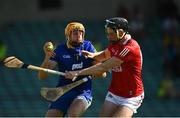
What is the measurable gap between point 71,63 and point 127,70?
2.78ft

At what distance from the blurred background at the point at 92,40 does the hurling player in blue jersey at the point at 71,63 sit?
6.41m

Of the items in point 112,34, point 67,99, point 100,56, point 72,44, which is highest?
point 112,34

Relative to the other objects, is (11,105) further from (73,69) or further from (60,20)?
(73,69)

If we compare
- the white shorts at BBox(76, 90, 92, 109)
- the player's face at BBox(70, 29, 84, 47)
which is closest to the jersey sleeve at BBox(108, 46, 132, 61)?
the player's face at BBox(70, 29, 84, 47)

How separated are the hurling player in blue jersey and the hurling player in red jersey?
0.36 meters

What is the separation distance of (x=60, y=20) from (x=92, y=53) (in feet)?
34.0

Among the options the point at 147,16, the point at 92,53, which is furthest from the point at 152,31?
the point at 92,53

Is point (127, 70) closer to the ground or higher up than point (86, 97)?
higher up

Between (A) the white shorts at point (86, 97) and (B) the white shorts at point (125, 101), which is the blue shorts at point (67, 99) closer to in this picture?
(A) the white shorts at point (86, 97)

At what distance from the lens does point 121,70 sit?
8852 mm

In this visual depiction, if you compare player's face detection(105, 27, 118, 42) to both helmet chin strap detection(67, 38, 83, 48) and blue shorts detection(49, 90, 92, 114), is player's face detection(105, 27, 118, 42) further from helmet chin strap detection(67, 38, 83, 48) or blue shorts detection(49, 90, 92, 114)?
blue shorts detection(49, 90, 92, 114)

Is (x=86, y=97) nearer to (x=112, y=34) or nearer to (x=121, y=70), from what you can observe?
(x=121, y=70)

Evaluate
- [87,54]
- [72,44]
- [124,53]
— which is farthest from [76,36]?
[124,53]

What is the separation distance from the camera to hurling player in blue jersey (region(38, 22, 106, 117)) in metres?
9.20
